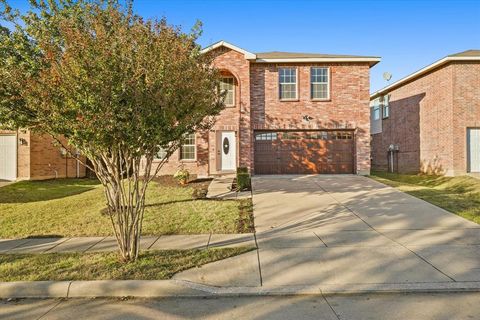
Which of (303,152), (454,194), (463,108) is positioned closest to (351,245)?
(454,194)

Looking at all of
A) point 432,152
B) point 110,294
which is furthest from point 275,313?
point 432,152

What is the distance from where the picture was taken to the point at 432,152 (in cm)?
1892

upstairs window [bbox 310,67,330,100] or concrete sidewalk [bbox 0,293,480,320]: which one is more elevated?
upstairs window [bbox 310,67,330,100]

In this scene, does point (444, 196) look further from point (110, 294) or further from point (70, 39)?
point (70, 39)

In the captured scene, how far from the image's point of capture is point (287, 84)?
17469 millimetres

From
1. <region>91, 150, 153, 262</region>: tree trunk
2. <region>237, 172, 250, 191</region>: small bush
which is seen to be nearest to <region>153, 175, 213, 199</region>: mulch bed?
<region>237, 172, 250, 191</region>: small bush

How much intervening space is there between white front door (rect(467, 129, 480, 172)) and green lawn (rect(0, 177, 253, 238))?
13.4m

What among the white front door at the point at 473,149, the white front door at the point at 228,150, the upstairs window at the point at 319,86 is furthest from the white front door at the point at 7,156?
the white front door at the point at 473,149

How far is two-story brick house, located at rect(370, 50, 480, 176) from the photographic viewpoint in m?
16.9

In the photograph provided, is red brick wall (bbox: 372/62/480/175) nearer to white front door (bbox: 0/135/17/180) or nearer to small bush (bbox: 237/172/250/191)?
small bush (bbox: 237/172/250/191)

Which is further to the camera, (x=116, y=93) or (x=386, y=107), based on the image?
(x=386, y=107)

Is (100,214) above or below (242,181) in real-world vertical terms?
below

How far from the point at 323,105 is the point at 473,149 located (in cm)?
813

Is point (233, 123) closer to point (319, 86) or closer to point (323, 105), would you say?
point (323, 105)
